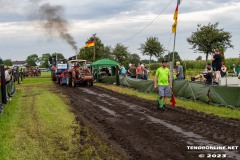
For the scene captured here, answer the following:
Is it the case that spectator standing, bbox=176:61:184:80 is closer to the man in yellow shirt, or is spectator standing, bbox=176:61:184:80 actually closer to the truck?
the man in yellow shirt

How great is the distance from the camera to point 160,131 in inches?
355

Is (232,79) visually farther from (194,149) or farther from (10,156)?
(10,156)

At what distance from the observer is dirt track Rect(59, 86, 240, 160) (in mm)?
6883

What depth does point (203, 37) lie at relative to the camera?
130 feet

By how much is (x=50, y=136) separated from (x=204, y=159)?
13.2 ft

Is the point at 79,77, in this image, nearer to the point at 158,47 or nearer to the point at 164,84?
the point at 164,84

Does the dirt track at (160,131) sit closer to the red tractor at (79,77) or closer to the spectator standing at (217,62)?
the spectator standing at (217,62)

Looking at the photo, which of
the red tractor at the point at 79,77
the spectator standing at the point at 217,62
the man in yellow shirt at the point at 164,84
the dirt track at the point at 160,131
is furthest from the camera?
the red tractor at the point at 79,77

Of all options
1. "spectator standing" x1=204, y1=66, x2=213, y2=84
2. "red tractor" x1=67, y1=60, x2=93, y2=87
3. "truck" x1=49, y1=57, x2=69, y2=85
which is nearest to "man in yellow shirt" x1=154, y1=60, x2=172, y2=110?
"spectator standing" x1=204, y1=66, x2=213, y2=84

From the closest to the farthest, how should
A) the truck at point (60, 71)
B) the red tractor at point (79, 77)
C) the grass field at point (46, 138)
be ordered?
the grass field at point (46, 138) → the red tractor at point (79, 77) → the truck at point (60, 71)

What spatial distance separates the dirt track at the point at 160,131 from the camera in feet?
22.6

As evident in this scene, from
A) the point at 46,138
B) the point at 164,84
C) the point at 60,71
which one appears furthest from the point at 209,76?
the point at 60,71

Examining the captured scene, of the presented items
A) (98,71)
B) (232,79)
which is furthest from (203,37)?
(232,79)

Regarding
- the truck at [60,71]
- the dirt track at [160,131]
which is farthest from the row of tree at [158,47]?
the dirt track at [160,131]
